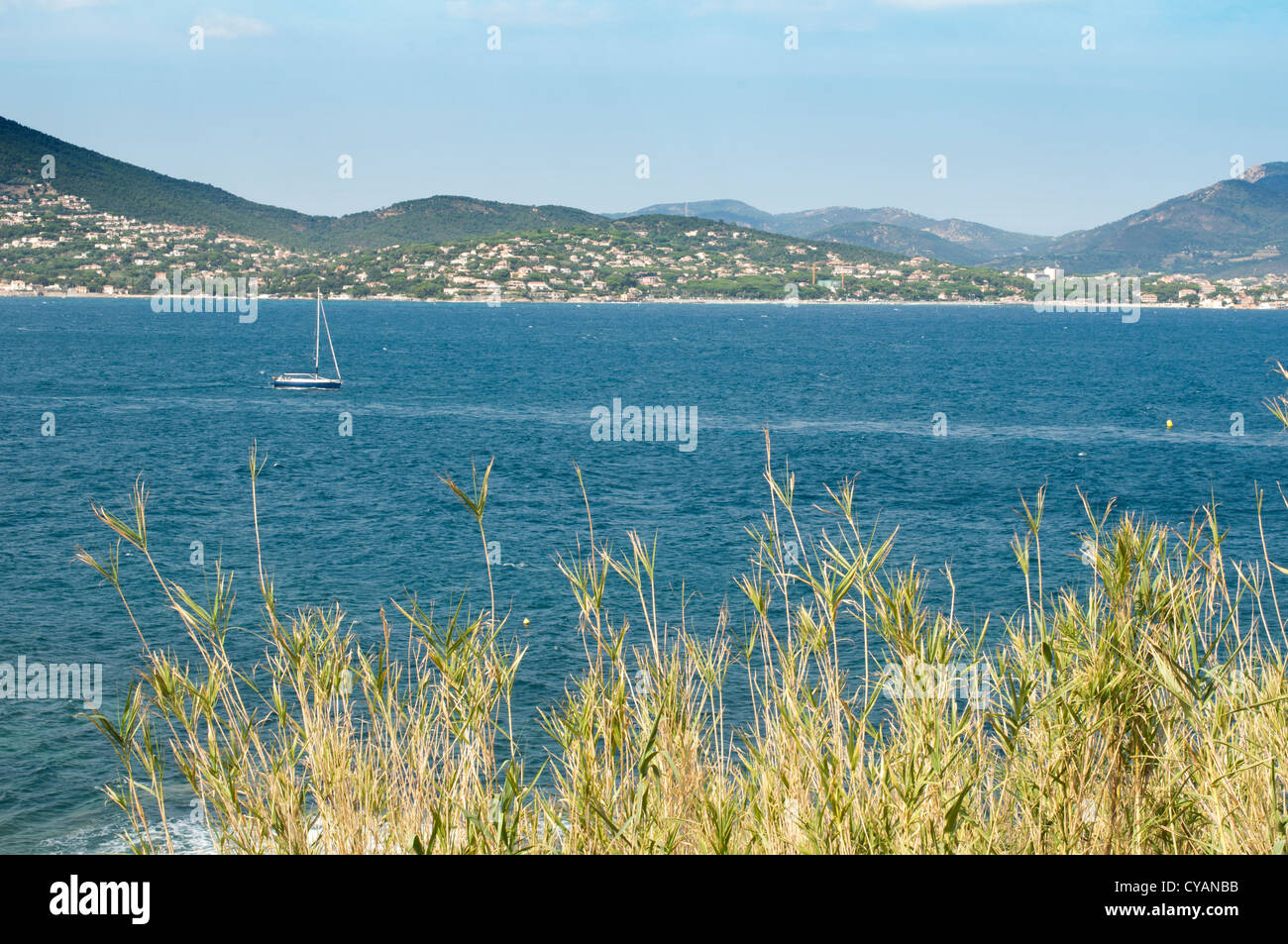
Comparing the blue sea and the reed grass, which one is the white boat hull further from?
the reed grass

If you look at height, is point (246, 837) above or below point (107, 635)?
above

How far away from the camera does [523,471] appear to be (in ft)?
137

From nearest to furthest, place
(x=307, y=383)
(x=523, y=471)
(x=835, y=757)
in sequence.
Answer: (x=835, y=757) → (x=523, y=471) → (x=307, y=383)

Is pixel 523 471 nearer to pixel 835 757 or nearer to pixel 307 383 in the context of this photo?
pixel 307 383

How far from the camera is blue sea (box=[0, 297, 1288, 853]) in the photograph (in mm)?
23266

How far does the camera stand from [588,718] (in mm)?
5289

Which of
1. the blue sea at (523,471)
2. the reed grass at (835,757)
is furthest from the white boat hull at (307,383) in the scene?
the reed grass at (835,757)

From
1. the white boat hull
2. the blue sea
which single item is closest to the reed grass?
the blue sea

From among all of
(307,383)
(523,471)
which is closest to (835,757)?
Answer: (523,471)

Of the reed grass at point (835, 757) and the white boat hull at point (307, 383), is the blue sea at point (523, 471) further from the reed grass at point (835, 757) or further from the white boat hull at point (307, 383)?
the reed grass at point (835, 757)

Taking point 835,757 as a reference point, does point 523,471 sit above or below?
below
